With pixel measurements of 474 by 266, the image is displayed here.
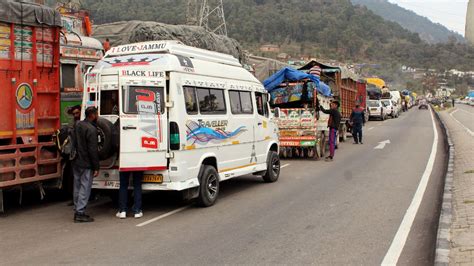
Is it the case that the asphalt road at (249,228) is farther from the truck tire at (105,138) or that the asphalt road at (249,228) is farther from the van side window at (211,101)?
the van side window at (211,101)

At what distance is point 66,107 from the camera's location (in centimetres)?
940

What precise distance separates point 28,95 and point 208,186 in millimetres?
3424

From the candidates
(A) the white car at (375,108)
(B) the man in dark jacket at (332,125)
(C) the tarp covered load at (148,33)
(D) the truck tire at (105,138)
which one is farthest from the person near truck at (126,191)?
(A) the white car at (375,108)

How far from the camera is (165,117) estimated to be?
7781 millimetres

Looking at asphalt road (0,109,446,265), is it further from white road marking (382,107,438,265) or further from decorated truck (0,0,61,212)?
decorated truck (0,0,61,212)

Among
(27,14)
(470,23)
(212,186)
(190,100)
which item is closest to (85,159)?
(190,100)

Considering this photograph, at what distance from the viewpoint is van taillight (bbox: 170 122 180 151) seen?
781 cm

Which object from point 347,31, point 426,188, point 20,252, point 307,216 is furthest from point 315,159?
point 347,31

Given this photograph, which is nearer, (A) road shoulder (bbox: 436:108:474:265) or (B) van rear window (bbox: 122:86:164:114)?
(A) road shoulder (bbox: 436:108:474:265)

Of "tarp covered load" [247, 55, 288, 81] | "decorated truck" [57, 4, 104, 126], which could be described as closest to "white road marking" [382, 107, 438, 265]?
"decorated truck" [57, 4, 104, 126]

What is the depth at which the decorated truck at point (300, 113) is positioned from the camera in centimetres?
1566

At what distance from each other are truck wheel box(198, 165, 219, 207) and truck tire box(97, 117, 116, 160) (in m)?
1.63

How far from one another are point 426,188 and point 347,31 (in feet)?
456

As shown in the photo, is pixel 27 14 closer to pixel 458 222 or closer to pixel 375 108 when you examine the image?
pixel 458 222
